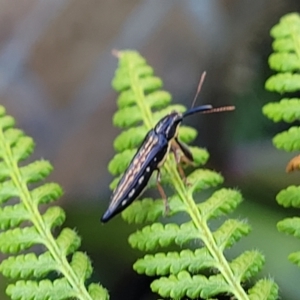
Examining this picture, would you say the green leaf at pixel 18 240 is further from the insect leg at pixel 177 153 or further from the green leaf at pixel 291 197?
the green leaf at pixel 291 197

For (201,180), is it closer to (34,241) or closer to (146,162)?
(146,162)

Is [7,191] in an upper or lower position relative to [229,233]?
upper

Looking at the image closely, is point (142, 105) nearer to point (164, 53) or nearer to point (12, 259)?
point (12, 259)

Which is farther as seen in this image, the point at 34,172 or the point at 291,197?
the point at 34,172

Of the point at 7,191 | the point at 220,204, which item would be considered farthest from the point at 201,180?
the point at 7,191

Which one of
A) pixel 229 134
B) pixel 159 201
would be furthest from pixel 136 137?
pixel 229 134

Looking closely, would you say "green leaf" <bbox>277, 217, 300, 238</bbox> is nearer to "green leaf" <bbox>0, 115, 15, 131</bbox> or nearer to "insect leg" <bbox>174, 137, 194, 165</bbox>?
"insect leg" <bbox>174, 137, 194, 165</bbox>
